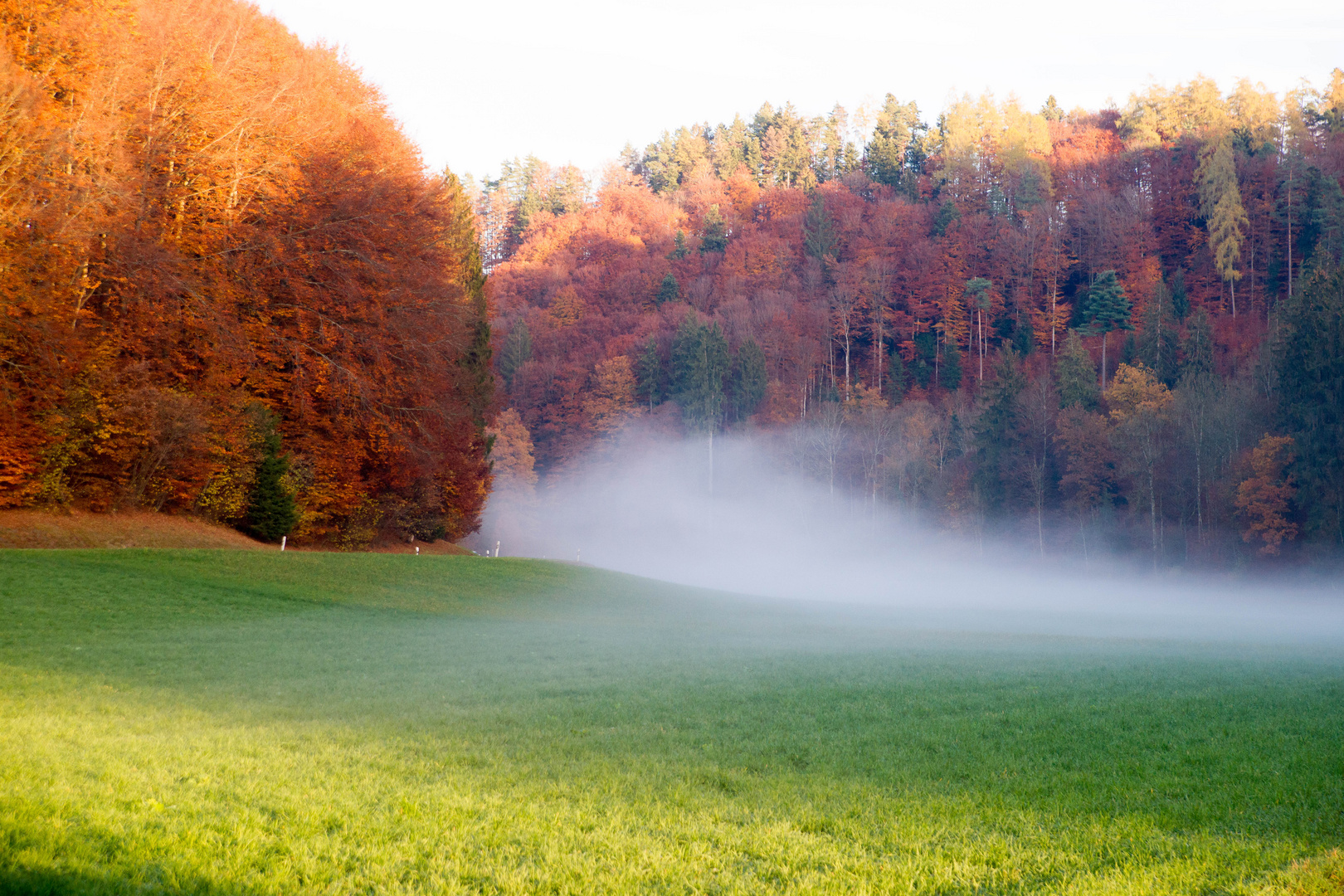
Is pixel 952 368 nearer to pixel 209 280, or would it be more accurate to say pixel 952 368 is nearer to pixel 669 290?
pixel 669 290

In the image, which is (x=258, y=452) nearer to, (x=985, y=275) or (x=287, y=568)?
(x=287, y=568)

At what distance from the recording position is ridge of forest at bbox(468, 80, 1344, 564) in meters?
57.7

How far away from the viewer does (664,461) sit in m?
89.0

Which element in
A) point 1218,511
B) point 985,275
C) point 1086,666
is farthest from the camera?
point 985,275

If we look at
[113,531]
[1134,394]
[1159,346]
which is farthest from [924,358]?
[113,531]

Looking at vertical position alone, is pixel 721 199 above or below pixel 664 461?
above

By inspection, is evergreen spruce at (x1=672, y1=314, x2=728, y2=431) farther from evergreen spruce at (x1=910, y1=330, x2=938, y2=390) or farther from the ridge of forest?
evergreen spruce at (x1=910, y1=330, x2=938, y2=390)

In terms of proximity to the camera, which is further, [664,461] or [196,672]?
[664,461]

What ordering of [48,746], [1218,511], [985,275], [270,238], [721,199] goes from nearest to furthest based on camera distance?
[48,746] → [270,238] → [1218,511] → [985,275] → [721,199]

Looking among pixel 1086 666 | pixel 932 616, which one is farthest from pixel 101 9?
pixel 932 616

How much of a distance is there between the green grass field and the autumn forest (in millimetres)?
11403

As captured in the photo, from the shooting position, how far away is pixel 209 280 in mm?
28688

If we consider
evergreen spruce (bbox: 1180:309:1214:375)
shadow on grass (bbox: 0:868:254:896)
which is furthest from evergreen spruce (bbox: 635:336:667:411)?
shadow on grass (bbox: 0:868:254:896)

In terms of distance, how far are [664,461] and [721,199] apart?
4133cm
